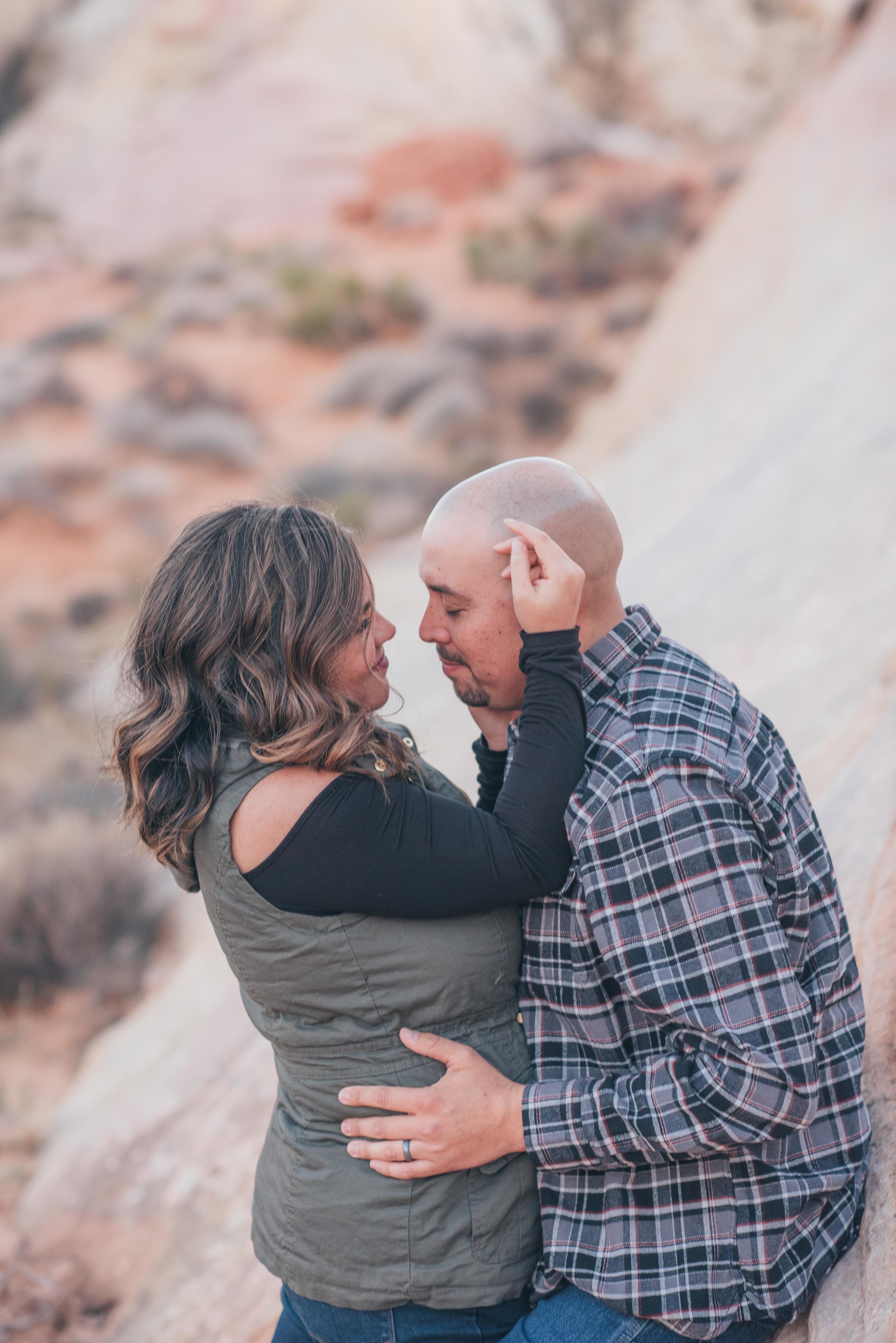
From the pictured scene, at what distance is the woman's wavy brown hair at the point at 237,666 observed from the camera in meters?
1.76

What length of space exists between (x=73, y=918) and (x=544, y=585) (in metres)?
4.94

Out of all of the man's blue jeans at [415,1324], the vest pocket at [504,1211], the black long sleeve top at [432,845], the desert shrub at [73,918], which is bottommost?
the man's blue jeans at [415,1324]

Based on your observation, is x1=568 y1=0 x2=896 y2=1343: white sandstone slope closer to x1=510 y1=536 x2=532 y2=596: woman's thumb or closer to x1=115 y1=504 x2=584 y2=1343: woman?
x1=115 y1=504 x2=584 y2=1343: woman

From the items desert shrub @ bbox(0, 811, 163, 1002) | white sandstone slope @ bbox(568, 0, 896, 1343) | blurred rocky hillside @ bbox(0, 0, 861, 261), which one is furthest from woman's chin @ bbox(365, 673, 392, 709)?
blurred rocky hillside @ bbox(0, 0, 861, 261)

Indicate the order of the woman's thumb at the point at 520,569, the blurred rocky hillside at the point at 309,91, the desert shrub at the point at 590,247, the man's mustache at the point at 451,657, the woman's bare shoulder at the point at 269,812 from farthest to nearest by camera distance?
the blurred rocky hillside at the point at 309,91 → the desert shrub at the point at 590,247 → the man's mustache at the point at 451,657 → the woman's thumb at the point at 520,569 → the woman's bare shoulder at the point at 269,812

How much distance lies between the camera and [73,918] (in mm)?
5910

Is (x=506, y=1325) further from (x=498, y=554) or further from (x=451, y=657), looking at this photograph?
(x=498, y=554)

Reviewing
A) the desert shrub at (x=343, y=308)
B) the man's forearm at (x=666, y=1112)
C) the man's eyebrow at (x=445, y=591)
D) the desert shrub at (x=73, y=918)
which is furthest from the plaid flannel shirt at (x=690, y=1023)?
A: the desert shrub at (x=343, y=308)

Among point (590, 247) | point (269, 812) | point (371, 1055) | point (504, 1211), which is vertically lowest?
point (504, 1211)

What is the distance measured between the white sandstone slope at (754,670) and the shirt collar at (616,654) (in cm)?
91

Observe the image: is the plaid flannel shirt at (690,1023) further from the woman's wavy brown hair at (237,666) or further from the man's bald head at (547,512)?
the woman's wavy brown hair at (237,666)

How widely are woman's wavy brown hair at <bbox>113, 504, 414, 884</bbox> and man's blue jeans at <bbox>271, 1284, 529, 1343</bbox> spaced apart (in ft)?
2.70

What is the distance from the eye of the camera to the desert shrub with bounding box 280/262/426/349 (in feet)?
60.6

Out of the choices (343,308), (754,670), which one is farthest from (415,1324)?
(343,308)
